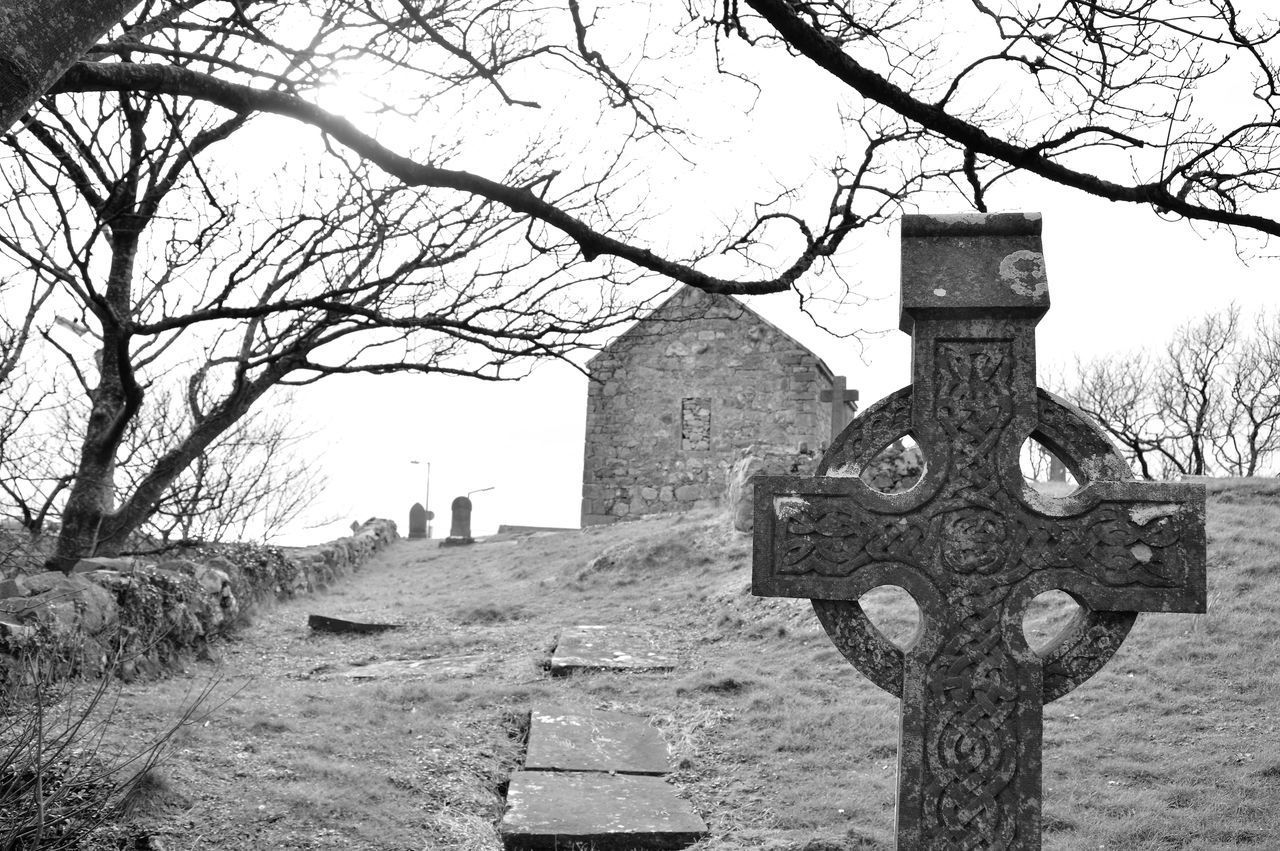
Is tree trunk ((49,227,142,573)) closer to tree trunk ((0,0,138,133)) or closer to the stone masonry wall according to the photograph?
tree trunk ((0,0,138,133))

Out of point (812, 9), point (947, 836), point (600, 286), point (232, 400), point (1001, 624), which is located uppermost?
point (812, 9)

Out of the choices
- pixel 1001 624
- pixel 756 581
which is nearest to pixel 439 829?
pixel 756 581

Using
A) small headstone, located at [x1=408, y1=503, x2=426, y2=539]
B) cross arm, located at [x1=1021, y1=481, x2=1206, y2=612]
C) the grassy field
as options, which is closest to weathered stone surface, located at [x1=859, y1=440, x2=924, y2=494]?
the grassy field

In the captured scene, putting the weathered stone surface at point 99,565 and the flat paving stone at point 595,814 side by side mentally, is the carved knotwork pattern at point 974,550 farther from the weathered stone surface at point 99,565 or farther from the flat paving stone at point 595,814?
the weathered stone surface at point 99,565

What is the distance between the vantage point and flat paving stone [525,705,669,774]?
18.8ft

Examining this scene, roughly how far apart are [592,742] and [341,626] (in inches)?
204

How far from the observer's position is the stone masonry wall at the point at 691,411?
2138 cm

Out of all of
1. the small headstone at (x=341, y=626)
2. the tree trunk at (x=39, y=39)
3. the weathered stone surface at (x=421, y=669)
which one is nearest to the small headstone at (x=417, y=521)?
the small headstone at (x=341, y=626)

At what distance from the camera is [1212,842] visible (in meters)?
4.61

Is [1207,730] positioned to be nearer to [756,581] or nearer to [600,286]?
[756,581]

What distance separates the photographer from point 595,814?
489cm

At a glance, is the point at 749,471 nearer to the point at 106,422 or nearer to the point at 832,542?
the point at 106,422

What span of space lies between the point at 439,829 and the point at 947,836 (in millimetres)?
2546

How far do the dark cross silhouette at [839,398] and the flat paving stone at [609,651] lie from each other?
11.0 m
